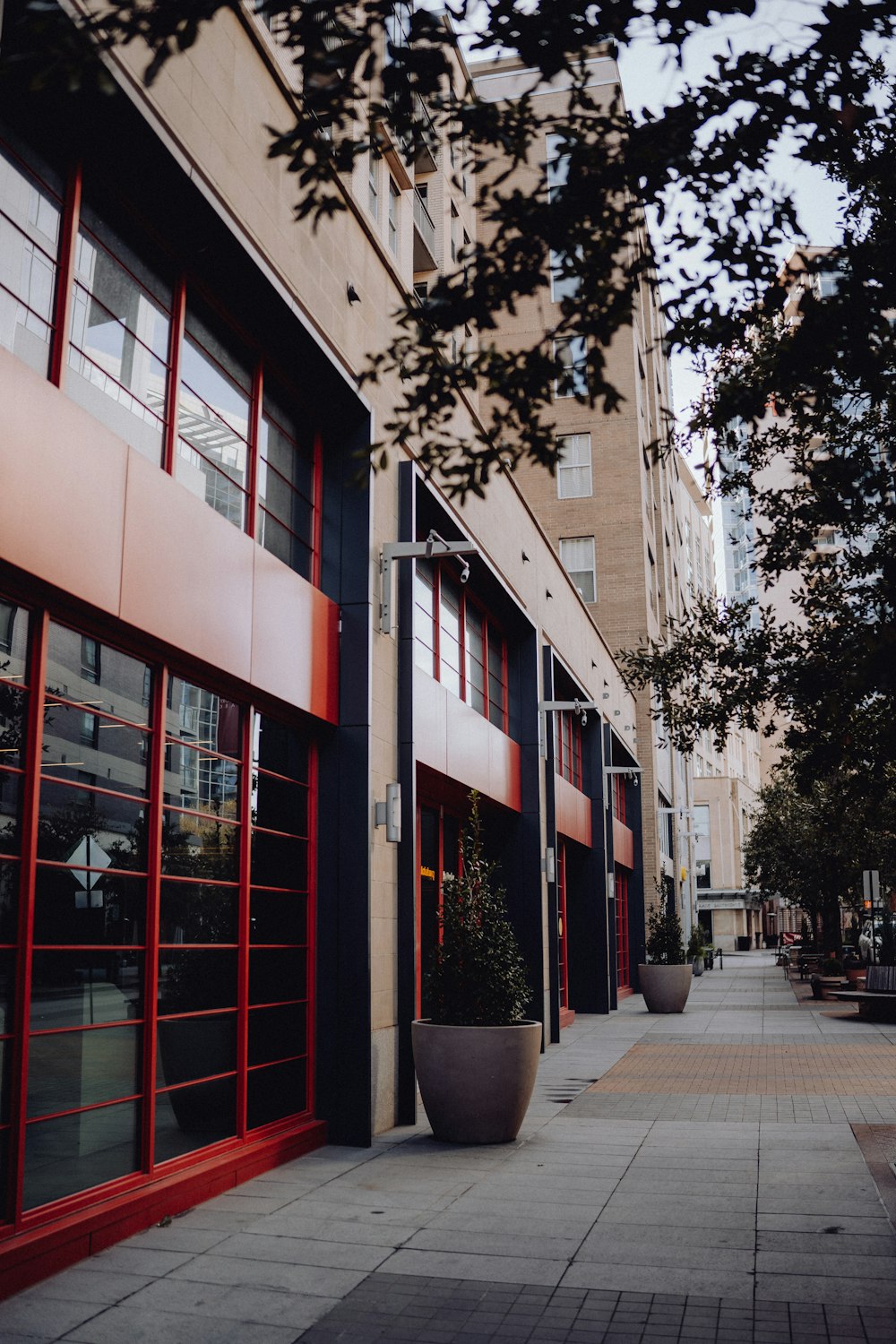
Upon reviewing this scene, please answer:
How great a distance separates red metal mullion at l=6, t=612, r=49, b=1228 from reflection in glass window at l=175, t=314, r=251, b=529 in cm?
210

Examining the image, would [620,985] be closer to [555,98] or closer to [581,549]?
[581,549]

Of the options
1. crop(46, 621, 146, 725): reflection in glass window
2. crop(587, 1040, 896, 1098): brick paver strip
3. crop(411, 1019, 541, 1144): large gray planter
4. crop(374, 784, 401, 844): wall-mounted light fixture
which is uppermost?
crop(46, 621, 146, 725): reflection in glass window

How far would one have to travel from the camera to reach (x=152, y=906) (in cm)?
695

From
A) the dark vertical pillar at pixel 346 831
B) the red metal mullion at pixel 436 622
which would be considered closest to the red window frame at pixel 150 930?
the dark vertical pillar at pixel 346 831

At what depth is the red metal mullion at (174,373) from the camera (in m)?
7.54

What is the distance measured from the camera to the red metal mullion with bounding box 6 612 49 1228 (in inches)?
215

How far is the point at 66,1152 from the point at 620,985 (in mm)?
24391

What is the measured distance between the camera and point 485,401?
30484 mm

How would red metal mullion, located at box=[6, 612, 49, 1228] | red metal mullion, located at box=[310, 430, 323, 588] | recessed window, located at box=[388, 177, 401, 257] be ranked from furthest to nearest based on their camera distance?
recessed window, located at box=[388, 177, 401, 257]
red metal mullion, located at box=[310, 430, 323, 588]
red metal mullion, located at box=[6, 612, 49, 1228]

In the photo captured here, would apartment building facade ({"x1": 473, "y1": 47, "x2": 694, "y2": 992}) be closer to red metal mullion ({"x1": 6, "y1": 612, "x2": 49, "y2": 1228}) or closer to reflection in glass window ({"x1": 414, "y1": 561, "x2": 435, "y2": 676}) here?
reflection in glass window ({"x1": 414, "y1": 561, "x2": 435, "y2": 676})

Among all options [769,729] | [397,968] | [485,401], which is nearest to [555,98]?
[485,401]

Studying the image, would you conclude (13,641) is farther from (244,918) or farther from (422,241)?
(422,241)

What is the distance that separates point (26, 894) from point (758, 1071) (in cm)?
1084

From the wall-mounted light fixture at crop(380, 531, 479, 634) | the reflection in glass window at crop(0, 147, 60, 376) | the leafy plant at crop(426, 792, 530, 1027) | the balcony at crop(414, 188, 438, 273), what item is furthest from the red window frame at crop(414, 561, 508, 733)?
the balcony at crop(414, 188, 438, 273)
